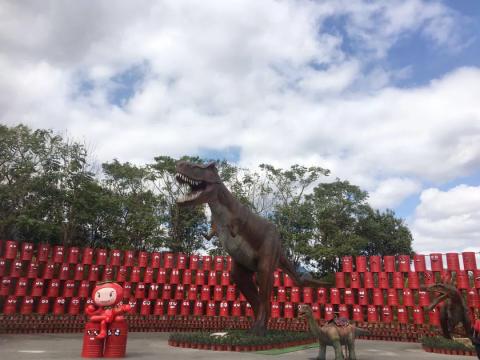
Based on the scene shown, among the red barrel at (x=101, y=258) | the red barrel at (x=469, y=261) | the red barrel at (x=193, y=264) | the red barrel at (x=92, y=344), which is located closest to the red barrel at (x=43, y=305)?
the red barrel at (x=101, y=258)

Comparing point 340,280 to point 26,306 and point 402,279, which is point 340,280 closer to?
point 402,279

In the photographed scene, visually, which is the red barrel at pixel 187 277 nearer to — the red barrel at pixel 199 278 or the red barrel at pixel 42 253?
the red barrel at pixel 199 278

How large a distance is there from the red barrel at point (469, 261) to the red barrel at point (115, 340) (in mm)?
10504

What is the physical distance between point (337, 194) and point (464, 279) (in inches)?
542

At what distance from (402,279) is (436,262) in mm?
1225

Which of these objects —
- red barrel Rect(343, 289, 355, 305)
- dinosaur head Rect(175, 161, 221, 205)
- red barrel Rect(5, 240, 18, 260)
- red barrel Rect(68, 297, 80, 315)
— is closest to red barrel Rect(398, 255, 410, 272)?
red barrel Rect(343, 289, 355, 305)

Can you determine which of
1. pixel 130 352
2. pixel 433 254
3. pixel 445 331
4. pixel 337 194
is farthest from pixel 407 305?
pixel 337 194

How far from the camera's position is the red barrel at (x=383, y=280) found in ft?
43.8

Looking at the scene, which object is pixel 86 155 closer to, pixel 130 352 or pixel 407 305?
pixel 130 352

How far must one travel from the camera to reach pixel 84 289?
13.2m

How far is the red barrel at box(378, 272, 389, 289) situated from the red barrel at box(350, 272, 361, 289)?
0.72 m

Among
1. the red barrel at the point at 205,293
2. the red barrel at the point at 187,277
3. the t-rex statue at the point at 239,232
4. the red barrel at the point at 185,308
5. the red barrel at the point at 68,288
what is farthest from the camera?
the red barrel at the point at 187,277

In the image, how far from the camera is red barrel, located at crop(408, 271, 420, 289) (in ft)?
41.8

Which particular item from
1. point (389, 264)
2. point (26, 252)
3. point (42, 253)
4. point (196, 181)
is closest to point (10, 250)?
point (26, 252)
